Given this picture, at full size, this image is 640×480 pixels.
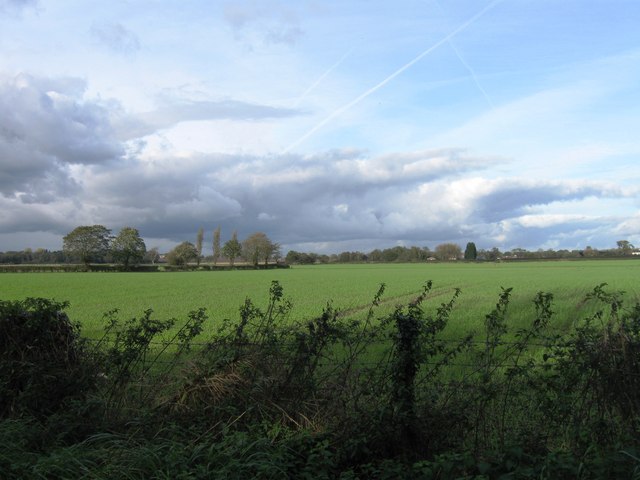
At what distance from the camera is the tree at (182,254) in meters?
140

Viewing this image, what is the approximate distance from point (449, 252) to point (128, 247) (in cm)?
11677

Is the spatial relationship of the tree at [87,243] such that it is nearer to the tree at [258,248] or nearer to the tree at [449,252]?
the tree at [258,248]

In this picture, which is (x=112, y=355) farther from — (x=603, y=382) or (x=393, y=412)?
(x=603, y=382)

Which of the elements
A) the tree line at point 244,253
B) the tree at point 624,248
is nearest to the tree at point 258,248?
the tree line at point 244,253

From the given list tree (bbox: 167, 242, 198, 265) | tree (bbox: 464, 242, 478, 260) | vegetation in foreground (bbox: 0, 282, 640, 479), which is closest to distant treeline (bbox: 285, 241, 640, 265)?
tree (bbox: 464, 242, 478, 260)

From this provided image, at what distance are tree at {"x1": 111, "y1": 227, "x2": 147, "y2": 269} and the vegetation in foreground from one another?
12725 centimetres

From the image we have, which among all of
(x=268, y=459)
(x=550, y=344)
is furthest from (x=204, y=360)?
(x=550, y=344)

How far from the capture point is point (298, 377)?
641 cm

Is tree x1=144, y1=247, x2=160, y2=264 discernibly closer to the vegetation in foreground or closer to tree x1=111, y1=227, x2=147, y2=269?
tree x1=111, y1=227, x2=147, y2=269

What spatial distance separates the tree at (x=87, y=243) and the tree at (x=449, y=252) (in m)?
118

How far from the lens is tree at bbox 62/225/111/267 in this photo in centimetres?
12550

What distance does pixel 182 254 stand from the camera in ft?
474

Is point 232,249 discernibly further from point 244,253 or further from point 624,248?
point 624,248

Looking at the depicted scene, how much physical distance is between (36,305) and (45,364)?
94 centimetres
